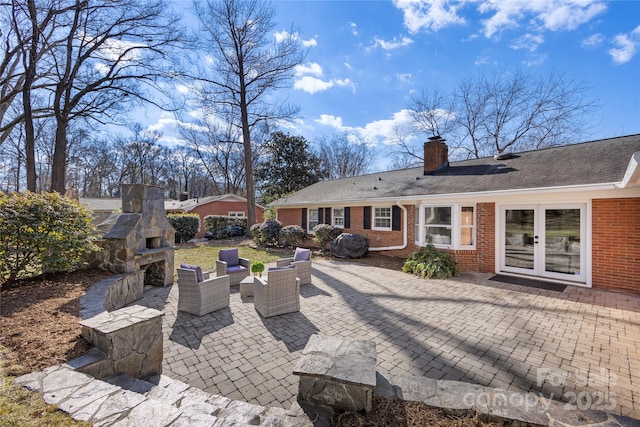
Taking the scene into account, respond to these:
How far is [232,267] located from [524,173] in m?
8.89

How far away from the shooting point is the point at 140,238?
592 cm

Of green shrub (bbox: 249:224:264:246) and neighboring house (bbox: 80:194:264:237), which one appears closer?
green shrub (bbox: 249:224:264:246)

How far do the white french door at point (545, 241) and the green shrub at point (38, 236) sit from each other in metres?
10.2

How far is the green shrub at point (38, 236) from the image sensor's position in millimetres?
4309

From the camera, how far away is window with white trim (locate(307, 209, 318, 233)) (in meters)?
14.5

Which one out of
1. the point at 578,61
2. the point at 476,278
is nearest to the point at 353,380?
the point at 476,278

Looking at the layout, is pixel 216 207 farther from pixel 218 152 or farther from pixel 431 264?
pixel 431 264

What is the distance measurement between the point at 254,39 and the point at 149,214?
15.7 m

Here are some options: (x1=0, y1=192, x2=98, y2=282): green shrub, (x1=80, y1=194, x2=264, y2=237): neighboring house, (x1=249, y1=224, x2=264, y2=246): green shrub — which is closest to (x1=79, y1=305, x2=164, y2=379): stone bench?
(x1=0, y1=192, x2=98, y2=282): green shrub

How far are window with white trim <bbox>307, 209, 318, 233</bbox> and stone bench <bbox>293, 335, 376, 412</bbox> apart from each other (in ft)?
39.0

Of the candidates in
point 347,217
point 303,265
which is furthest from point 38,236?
point 347,217

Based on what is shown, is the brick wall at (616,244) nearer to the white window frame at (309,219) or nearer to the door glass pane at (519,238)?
the door glass pane at (519,238)

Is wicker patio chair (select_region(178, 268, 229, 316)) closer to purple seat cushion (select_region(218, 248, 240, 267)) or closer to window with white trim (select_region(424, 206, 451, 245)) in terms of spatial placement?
purple seat cushion (select_region(218, 248, 240, 267))

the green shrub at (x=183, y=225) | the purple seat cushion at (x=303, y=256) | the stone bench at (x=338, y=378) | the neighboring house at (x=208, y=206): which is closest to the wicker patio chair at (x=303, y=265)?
the purple seat cushion at (x=303, y=256)
